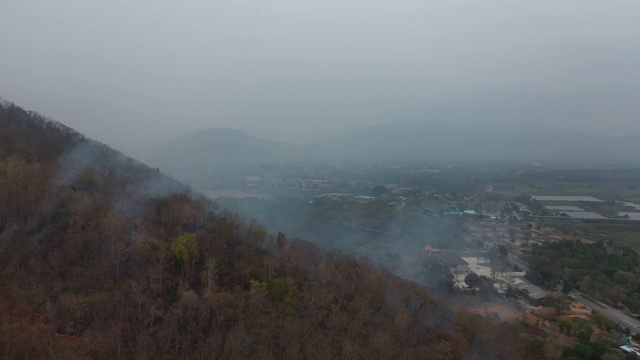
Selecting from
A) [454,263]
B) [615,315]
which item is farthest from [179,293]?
[615,315]

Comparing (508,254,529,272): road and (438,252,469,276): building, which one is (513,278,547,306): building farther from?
(508,254,529,272): road

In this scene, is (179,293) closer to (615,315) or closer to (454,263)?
(454,263)

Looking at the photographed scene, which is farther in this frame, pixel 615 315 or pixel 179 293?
pixel 615 315

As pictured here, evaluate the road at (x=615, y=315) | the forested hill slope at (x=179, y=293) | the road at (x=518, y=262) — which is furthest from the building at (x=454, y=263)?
the forested hill slope at (x=179, y=293)

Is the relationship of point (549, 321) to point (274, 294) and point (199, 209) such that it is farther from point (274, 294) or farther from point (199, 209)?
point (199, 209)

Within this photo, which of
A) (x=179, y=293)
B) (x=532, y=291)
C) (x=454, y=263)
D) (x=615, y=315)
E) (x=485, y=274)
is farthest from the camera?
(x=454, y=263)

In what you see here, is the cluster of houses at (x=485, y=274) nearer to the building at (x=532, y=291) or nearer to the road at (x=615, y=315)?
the building at (x=532, y=291)

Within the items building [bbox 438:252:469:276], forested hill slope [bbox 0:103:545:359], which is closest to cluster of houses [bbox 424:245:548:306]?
building [bbox 438:252:469:276]
